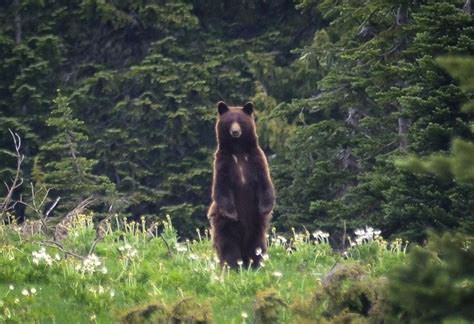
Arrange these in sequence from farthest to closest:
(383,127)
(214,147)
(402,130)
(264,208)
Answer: (214,147), (383,127), (402,130), (264,208)

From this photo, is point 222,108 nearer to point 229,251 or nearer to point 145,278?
point 229,251

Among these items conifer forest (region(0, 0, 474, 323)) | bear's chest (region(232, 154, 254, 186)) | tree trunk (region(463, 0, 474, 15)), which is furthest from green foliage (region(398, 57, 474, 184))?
tree trunk (region(463, 0, 474, 15))

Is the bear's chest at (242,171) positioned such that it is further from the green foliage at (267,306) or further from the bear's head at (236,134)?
the green foliage at (267,306)

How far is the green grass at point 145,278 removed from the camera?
27.8ft

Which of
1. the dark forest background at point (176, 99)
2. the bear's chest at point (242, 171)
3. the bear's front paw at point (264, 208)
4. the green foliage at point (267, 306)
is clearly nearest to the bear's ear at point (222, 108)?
the bear's chest at point (242, 171)

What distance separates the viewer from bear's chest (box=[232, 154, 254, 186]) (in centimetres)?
1143

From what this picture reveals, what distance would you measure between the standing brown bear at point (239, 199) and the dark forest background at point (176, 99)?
5943 mm

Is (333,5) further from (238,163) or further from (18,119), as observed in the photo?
(18,119)

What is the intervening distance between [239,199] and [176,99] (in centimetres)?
1531

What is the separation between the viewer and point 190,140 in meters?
27.1

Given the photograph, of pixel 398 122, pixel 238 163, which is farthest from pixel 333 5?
pixel 238 163

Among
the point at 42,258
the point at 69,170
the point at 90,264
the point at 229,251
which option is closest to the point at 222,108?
the point at 229,251

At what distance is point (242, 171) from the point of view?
11.5 m

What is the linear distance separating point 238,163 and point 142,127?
16.0 meters
